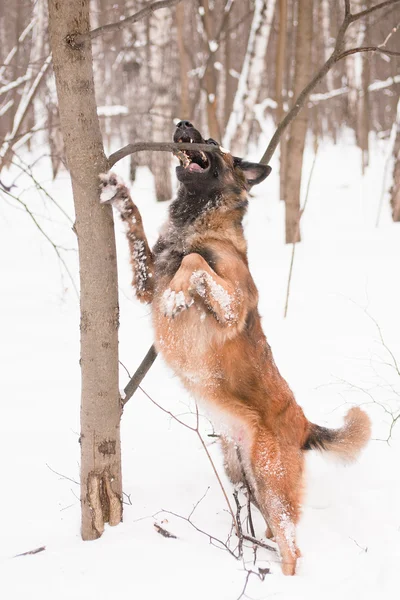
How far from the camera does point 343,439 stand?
323cm

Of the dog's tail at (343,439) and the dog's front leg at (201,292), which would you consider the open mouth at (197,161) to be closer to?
the dog's front leg at (201,292)

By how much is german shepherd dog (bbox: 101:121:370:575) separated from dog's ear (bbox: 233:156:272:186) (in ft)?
0.73

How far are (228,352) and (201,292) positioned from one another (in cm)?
45

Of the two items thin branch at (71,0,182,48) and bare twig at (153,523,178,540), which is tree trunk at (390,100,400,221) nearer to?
thin branch at (71,0,182,48)

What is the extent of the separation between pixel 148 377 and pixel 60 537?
2.24m

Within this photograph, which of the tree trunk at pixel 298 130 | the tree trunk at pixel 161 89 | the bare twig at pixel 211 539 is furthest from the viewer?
the tree trunk at pixel 161 89

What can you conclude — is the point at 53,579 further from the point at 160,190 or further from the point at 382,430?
the point at 160,190

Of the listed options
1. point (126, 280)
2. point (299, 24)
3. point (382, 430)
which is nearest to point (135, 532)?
point (382, 430)

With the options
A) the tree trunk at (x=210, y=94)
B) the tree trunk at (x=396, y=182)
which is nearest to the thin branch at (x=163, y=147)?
the tree trunk at (x=396, y=182)

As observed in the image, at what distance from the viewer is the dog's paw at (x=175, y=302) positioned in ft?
8.82

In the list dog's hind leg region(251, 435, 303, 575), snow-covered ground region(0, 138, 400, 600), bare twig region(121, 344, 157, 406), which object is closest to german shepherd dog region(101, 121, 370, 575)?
dog's hind leg region(251, 435, 303, 575)

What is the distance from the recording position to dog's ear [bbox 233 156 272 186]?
351 centimetres

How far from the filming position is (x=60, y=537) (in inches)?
110

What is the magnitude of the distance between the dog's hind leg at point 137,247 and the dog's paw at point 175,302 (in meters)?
0.41
